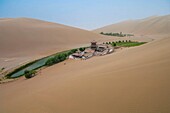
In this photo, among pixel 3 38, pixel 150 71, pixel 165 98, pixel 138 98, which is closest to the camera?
pixel 165 98

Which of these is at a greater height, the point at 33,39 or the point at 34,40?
the point at 33,39

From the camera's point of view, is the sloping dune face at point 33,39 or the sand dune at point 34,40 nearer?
the sand dune at point 34,40

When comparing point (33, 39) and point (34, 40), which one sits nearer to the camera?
point (34, 40)

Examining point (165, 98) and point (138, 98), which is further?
point (138, 98)

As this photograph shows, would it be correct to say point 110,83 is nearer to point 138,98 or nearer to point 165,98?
point 138,98

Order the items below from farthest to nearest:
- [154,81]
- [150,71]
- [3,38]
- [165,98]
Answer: [3,38] < [150,71] < [154,81] < [165,98]

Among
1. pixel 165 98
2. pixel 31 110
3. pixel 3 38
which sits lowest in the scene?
pixel 31 110

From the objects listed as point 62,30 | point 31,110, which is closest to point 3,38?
point 62,30

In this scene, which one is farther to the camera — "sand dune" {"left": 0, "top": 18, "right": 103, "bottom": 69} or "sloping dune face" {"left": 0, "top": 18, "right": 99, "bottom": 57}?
"sloping dune face" {"left": 0, "top": 18, "right": 99, "bottom": 57}
